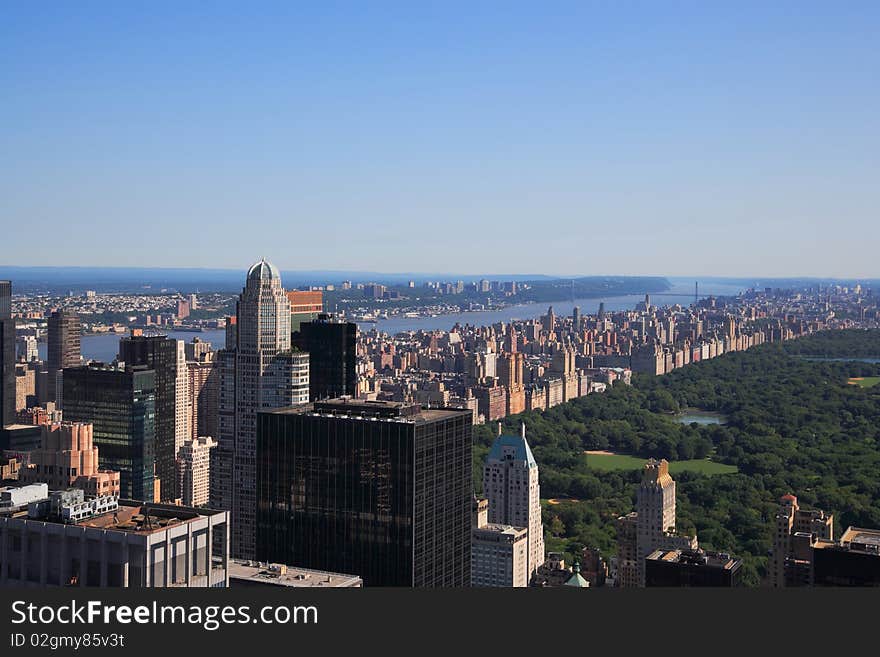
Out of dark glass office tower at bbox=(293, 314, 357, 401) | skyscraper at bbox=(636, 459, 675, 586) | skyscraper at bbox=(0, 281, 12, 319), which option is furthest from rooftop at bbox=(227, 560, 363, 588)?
skyscraper at bbox=(0, 281, 12, 319)

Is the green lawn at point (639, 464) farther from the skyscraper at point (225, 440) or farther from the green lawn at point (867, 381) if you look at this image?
the green lawn at point (867, 381)

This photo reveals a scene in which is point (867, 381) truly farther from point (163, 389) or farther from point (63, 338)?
point (163, 389)

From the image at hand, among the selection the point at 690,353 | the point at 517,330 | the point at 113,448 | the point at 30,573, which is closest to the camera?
the point at 30,573

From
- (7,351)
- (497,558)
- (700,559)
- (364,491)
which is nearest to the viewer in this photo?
(364,491)

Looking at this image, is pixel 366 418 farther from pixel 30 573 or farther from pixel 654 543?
pixel 654 543

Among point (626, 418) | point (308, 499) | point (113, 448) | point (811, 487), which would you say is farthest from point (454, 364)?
point (308, 499)

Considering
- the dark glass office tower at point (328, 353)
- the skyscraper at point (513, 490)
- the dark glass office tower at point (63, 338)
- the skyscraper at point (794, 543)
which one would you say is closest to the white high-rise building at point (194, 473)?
the dark glass office tower at point (328, 353)

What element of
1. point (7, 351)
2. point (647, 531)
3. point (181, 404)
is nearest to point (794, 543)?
point (647, 531)
